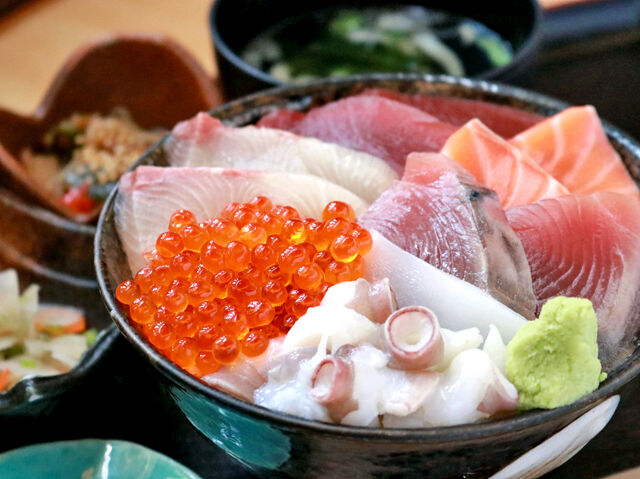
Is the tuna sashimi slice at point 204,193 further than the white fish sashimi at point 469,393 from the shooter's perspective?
Yes

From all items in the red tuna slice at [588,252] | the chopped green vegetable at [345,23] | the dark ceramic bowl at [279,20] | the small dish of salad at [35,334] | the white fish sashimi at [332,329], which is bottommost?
the small dish of salad at [35,334]

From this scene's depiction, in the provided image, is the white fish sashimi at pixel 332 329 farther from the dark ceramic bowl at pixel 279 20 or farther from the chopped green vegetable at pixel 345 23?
the chopped green vegetable at pixel 345 23

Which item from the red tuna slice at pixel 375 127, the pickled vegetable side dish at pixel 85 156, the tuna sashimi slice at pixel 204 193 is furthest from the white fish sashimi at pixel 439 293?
the pickled vegetable side dish at pixel 85 156

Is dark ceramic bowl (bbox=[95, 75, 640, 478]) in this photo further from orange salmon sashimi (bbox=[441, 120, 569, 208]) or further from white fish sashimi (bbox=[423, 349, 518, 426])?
orange salmon sashimi (bbox=[441, 120, 569, 208])

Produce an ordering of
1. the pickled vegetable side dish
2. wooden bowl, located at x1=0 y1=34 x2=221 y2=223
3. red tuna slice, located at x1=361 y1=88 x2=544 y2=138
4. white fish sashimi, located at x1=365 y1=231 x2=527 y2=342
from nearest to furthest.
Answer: white fish sashimi, located at x1=365 y1=231 x2=527 y2=342
red tuna slice, located at x1=361 y1=88 x2=544 y2=138
the pickled vegetable side dish
wooden bowl, located at x1=0 y1=34 x2=221 y2=223

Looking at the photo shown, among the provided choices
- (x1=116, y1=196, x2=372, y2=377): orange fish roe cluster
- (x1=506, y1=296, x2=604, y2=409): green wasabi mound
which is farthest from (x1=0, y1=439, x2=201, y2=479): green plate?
(x1=506, y1=296, x2=604, y2=409): green wasabi mound

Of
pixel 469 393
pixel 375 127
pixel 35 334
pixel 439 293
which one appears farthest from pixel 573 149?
pixel 35 334

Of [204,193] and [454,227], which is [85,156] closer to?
[204,193]
